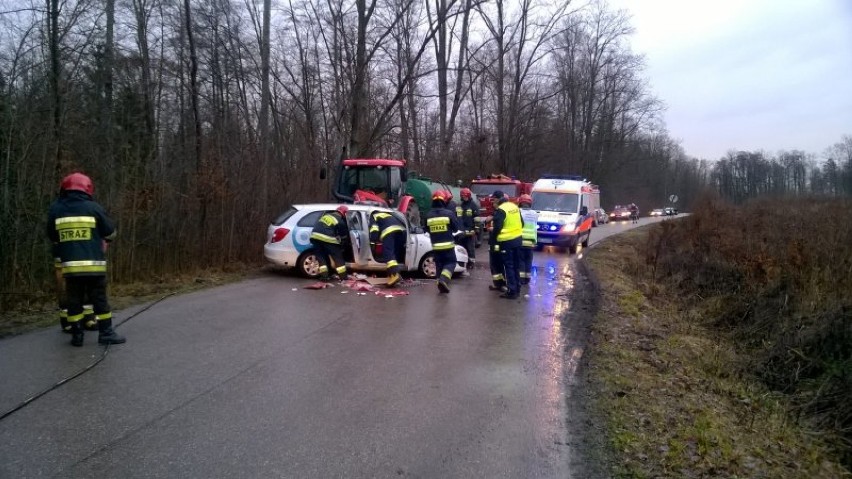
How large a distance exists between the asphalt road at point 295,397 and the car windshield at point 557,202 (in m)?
11.9

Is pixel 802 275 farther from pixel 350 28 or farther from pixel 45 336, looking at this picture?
pixel 350 28

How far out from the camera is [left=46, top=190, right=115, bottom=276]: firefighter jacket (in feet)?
19.6

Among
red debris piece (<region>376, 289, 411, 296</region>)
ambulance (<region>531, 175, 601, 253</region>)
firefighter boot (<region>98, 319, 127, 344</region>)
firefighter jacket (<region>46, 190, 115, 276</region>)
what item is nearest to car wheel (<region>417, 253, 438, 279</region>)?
red debris piece (<region>376, 289, 411, 296</region>)

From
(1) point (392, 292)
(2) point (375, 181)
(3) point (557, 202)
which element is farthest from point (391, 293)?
(3) point (557, 202)

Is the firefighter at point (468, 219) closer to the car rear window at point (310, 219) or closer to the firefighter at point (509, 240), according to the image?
the firefighter at point (509, 240)

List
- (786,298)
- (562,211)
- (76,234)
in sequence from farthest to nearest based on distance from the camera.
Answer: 1. (562,211)
2. (786,298)
3. (76,234)

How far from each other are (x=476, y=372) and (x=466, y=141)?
31.6 metres

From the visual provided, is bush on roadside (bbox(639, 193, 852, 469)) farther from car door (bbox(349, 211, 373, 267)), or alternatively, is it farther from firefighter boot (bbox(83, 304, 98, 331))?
firefighter boot (bbox(83, 304, 98, 331))

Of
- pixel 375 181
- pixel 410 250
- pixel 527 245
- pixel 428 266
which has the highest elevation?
pixel 375 181

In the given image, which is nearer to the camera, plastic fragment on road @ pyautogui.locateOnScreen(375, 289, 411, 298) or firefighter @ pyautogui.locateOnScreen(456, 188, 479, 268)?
plastic fragment on road @ pyautogui.locateOnScreen(375, 289, 411, 298)

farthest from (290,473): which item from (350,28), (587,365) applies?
(350,28)

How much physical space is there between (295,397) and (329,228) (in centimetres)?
606

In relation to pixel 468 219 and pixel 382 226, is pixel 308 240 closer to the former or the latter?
pixel 382 226

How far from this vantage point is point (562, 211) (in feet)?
64.4
